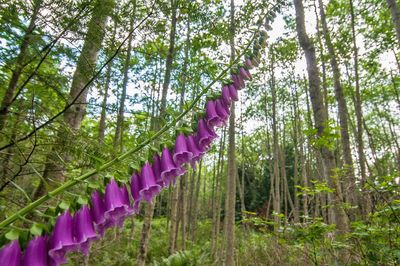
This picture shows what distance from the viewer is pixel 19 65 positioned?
2627 millimetres

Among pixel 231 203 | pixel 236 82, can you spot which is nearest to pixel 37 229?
pixel 236 82

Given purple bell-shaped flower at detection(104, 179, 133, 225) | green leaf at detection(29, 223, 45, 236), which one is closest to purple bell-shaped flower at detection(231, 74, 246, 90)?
purple bell-shaped flower at detection(104, 179, 133, 225)

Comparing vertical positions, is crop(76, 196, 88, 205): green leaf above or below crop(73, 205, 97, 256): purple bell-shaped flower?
above

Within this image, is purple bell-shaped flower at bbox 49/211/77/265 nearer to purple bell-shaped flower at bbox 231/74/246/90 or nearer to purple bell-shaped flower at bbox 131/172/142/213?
purple bell-shaped flower at bbox 131/172/142/213

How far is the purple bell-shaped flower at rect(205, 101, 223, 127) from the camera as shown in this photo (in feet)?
4.83

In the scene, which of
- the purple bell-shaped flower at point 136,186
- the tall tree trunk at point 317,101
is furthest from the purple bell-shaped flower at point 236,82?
the tall tree trunk at point 317,101

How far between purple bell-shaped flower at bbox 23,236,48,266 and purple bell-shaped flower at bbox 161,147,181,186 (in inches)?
20.8

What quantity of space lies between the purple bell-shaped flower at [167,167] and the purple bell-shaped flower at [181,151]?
0.08ft

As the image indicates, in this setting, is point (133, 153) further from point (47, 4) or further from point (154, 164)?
point (47, 4)

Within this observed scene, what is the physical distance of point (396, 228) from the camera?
3.14m

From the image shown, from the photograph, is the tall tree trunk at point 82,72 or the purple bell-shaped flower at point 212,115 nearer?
the purple bell-shaped flower at point 212,115

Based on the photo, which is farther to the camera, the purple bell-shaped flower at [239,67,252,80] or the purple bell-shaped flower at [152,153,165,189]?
the purple bell-shaped flower at [239,67,252,80]

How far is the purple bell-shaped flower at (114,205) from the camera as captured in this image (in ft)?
3.76

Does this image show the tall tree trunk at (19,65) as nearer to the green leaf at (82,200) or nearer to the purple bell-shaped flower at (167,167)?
the purple bell-shaped flower at (167,167)
